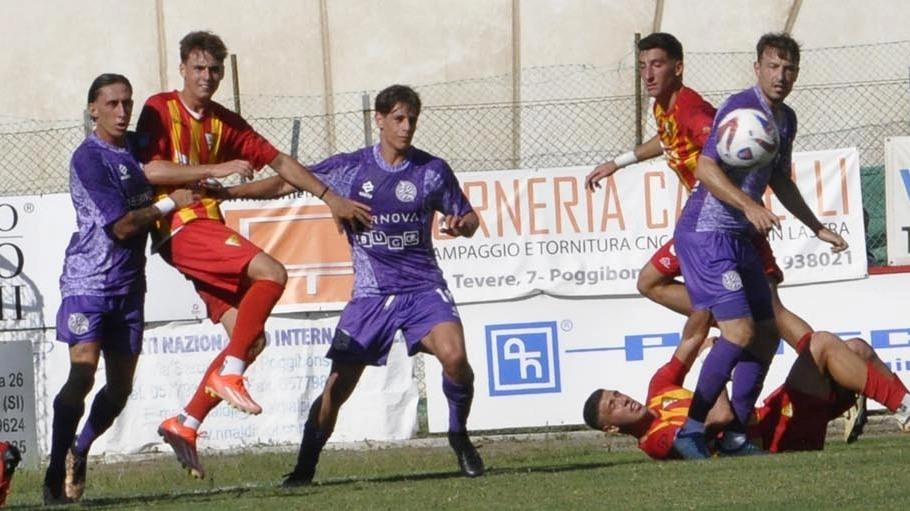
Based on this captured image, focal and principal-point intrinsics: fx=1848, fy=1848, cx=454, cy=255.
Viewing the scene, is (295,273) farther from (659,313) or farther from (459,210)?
(459,210)

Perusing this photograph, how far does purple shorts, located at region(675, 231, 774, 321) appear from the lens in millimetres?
10312

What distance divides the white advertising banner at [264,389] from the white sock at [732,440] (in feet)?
15.6

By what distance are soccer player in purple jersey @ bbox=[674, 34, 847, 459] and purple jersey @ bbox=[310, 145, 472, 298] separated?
4.38 ft

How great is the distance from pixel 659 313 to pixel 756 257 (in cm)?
424

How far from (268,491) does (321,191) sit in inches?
63.3

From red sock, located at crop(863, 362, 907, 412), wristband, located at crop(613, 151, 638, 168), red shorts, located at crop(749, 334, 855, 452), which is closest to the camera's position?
red sock, located at crop(863, 362, 907, 412)

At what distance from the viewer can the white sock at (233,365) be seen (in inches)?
363

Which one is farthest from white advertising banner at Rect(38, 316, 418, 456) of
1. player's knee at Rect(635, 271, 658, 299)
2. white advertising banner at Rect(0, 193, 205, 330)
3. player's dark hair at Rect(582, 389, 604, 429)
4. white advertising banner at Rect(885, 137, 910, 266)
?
player's dark hair at Rect(582, 389, 604, 429)

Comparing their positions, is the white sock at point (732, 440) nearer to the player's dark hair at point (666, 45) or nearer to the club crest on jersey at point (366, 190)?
the player's dark hair at point (666, 45)

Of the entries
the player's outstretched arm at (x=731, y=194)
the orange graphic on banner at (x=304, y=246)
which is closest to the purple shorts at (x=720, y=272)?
the player's outstretched arm at (x=731, y=194)

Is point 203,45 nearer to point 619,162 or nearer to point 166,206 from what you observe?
point 166,206

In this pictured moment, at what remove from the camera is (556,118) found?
62.3 feet

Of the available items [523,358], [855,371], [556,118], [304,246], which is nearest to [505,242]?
[523,358]

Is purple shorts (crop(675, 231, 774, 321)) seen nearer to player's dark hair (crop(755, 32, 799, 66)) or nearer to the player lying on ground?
the player lying on ground
